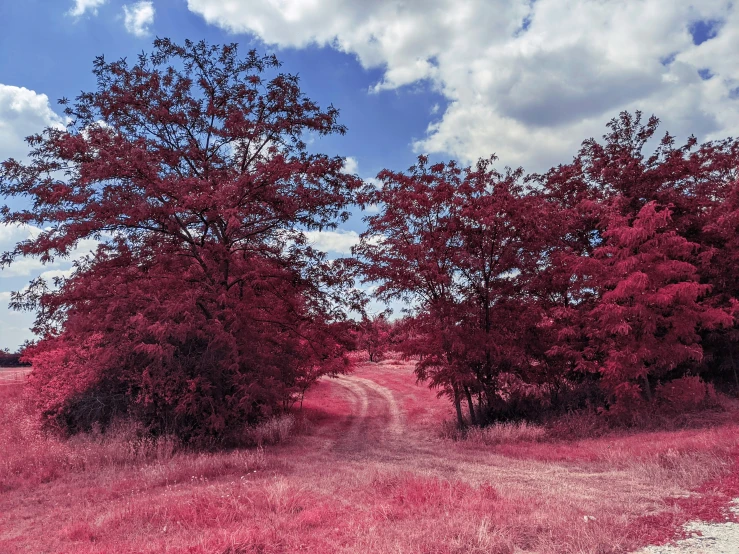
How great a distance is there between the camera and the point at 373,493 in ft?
28.2

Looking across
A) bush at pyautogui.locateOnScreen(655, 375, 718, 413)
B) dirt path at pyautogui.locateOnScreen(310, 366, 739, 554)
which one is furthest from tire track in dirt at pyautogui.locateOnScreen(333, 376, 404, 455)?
bush at pyautogui.locateOnScreen(655, 375, 718, 413)

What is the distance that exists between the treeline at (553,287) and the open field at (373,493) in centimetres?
240

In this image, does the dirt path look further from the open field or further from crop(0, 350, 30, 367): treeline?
crop(0, 350, 30, 367): treeline

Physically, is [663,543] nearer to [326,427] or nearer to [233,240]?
[233,240]

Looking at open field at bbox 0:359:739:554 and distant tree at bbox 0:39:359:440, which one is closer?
open field at bbox 0:359:739:554

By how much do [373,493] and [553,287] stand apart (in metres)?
12.3

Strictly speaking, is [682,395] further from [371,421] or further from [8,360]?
[8,360]

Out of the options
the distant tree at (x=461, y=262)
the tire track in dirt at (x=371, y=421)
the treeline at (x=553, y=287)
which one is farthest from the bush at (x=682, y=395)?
the tire track in dirt at (x=371, y=421)

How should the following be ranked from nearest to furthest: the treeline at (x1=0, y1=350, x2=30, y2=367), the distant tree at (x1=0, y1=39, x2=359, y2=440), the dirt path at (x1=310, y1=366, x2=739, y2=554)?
the dirt path at (x1=310, y1=366, x2=739, y2=554) < the distant tree at (x1=0, y1=39, x2=359, y2=440) < the treeline at (x1=0, y1=350, x2=30, y2=367)

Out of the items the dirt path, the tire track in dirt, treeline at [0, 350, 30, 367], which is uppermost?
treeline at [0, 350, 30, 367]

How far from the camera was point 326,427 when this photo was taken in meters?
21.8

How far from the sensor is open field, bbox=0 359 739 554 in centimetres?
617

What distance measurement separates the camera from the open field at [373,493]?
6172 mm

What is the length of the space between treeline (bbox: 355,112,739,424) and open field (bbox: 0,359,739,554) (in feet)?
7.86
